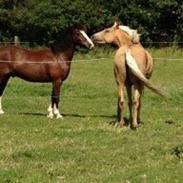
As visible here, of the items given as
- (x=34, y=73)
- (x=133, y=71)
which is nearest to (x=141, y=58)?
(x=133, y=71)

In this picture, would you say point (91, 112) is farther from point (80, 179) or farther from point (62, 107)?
point (80, 179)

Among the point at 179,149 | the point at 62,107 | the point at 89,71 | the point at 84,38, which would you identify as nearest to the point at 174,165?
the point at 179,149

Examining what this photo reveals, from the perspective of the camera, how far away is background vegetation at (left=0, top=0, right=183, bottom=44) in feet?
123

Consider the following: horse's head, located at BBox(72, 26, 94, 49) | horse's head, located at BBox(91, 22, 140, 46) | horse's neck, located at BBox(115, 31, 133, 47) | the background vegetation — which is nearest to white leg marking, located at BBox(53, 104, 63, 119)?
horse's head, located at BBox(72, 26, 94, 49)

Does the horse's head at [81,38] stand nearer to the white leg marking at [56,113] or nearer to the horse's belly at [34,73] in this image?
the horse's belly at [34,73]

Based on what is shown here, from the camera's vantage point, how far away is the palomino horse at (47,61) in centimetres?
1527

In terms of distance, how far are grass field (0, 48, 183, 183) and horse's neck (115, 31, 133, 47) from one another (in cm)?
171

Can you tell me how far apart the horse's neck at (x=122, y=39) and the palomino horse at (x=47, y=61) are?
1.45 m

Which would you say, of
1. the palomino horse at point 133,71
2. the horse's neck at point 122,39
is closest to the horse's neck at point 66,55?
the horse's neck at point 122,39

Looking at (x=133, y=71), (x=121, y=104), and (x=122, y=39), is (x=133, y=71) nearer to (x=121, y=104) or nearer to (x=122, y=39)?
(x=121, y=104)

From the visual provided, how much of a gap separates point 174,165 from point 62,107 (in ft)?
29.1

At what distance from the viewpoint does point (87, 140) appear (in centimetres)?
1145

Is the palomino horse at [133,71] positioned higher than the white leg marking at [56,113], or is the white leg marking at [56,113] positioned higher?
the palomino horse at [133,71]

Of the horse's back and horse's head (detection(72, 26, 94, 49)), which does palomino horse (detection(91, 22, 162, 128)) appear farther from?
horse's head (detection(72, 26, 94, 49))
